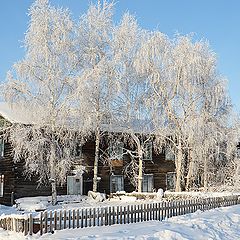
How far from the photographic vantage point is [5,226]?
15273 millimetres

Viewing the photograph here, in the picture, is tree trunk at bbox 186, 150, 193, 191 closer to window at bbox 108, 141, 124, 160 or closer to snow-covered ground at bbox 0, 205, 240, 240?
window at bbox 108, 141, 124, 160

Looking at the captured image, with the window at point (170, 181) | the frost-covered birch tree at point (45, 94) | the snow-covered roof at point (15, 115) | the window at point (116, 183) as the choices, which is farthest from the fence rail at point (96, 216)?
the window at point (170, 181)

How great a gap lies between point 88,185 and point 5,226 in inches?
789

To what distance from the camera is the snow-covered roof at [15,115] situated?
28.6 meters

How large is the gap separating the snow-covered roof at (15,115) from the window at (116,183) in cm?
1044

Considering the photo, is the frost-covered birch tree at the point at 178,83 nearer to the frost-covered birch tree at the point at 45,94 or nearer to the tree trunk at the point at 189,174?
the tree trunk at the point at 189,174

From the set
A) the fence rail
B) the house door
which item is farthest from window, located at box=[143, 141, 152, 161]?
the fence rail

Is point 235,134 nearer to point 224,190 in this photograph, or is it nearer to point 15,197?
point 224,190

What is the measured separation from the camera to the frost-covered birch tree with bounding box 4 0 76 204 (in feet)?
91.1

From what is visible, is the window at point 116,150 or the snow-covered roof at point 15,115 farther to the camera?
the window at point 116,150

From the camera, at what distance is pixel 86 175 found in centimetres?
3503

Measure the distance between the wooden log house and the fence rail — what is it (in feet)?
47.3

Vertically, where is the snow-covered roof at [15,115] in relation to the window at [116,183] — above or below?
above

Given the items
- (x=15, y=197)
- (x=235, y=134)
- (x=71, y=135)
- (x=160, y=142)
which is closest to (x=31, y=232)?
(x=71, y=135)
